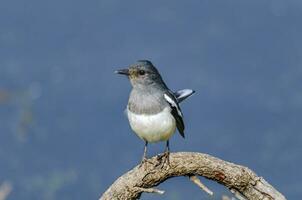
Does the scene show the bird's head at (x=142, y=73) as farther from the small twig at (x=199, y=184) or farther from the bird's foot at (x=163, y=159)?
the small twig at (x=199, y=184)

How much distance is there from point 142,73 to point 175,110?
317 mm

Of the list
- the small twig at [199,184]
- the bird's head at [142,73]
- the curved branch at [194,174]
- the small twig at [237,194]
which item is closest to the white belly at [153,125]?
the bird's head at [142,73]

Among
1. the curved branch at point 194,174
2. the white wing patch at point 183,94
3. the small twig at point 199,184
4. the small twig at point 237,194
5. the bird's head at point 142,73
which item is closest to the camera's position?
the small twig at point 199,184

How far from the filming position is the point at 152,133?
12.5 feet

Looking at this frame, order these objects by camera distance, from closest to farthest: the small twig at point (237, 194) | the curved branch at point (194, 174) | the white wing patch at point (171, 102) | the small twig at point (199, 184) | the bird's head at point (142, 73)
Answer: the small twig at point (199, 184), the curved branch at point (194, 174), the small twig at point (237, 194), the bird's head at point (142, 73), the white wing patch at point (171, 102)

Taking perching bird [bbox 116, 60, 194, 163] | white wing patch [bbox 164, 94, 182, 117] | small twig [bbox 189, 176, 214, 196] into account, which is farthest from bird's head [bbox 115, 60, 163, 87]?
small twig [bbox 189, 176, 214, 196]

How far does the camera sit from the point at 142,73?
3.80 metres

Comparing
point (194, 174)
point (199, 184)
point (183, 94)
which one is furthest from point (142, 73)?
point (199, 184)

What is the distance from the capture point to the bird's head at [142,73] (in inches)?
147

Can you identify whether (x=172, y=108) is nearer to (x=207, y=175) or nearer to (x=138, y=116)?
(x=138, y=116)

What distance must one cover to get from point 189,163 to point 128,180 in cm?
35

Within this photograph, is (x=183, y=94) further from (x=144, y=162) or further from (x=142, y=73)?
(x=144, y=162)

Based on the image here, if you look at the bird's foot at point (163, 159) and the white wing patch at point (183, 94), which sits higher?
the white wing patch at point (183, 94)

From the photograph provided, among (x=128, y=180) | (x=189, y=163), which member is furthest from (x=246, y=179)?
(x=128, y=180)
